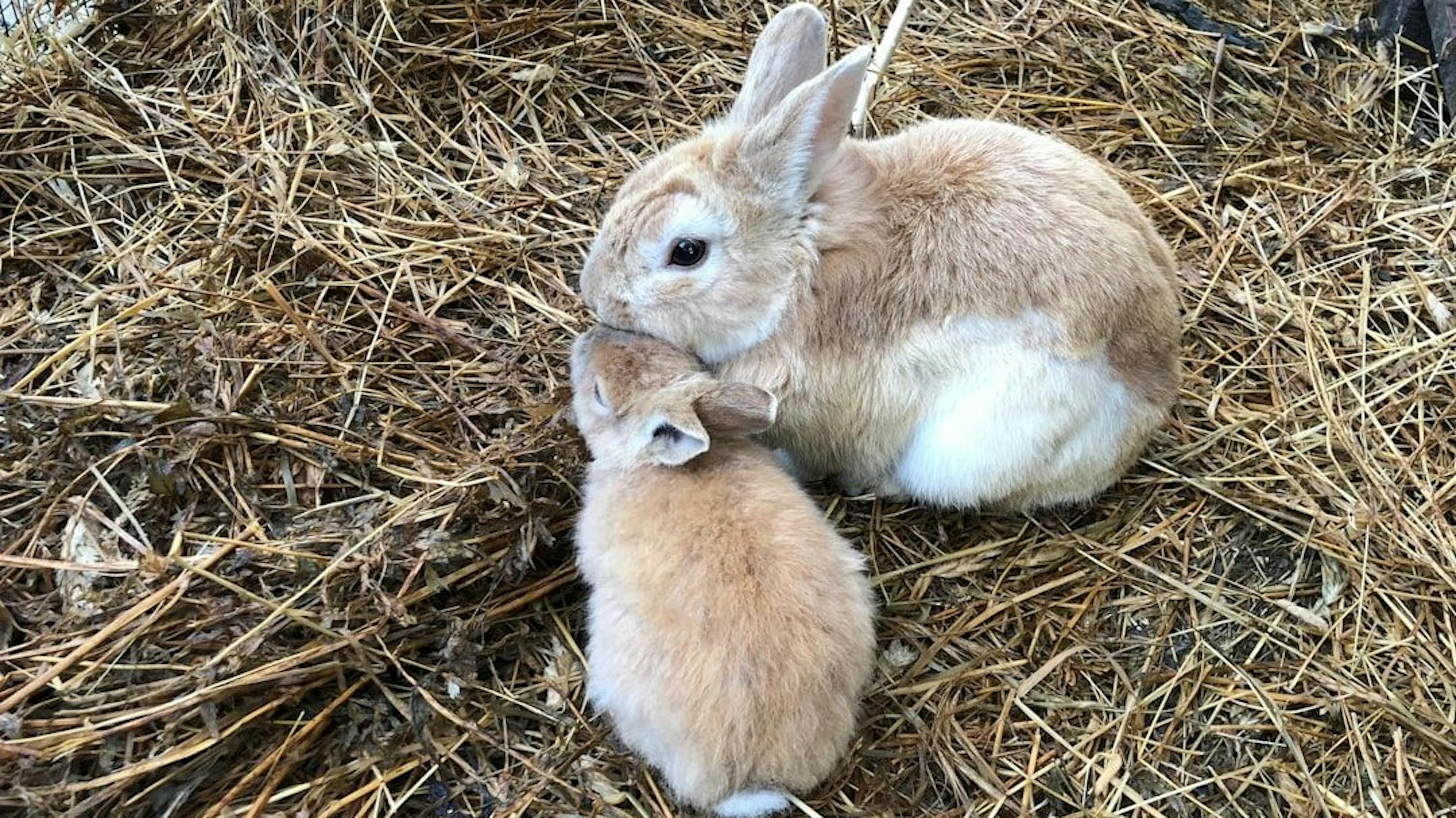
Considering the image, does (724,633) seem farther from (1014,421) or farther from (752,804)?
(1014,421)

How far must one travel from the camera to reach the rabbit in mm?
2744

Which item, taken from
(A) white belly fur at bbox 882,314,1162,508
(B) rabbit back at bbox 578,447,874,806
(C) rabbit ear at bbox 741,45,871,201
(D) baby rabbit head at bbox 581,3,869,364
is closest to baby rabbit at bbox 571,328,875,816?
(B) rabbit back at bbox 578,447,874,806

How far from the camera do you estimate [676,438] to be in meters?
2.62

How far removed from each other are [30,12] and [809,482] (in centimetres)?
309

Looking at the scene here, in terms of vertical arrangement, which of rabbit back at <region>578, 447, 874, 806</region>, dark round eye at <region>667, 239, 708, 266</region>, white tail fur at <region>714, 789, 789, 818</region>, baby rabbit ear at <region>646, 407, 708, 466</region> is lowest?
white tail fur at <region>714, 789, 789, 818</region>

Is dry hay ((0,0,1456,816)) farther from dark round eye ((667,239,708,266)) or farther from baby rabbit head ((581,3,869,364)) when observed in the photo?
dark round eye ((667,239,708,266))

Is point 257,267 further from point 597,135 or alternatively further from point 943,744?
point 943,744

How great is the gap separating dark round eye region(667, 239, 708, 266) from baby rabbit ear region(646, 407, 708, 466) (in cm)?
44

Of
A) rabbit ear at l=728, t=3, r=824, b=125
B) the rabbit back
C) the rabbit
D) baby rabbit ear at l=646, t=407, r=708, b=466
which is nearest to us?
the rabbit back

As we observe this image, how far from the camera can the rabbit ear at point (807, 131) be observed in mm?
2566

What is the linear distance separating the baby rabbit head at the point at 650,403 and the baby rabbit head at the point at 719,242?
83 millimetres

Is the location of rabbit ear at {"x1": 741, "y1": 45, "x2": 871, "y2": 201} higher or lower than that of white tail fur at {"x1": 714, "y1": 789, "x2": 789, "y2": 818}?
higher

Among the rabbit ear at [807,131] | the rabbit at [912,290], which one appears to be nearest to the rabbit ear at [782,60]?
the rabbit at [912,290]

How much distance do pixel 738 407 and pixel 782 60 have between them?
0.99 meters
